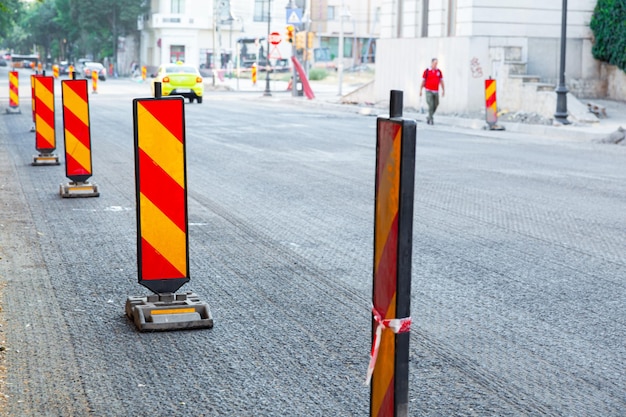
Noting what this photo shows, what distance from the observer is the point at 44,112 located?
47.1 ft

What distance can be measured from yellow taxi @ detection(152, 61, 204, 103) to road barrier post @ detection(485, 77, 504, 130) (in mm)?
14925

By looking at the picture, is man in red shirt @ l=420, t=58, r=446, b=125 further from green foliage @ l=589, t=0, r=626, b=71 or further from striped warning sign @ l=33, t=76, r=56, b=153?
striped warning sign @ l=33, t=76, r=56, b=153

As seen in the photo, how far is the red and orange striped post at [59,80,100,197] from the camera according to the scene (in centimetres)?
1148

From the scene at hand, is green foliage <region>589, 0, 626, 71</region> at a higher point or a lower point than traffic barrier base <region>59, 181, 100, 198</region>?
higher

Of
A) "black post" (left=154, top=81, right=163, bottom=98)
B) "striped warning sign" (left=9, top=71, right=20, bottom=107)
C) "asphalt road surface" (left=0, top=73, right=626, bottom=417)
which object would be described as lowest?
"asphalt road surface" (left=0, top=73, right=626, bottom=417)

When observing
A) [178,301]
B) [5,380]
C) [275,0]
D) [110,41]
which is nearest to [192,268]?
[178,301]

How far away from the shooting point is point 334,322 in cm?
648

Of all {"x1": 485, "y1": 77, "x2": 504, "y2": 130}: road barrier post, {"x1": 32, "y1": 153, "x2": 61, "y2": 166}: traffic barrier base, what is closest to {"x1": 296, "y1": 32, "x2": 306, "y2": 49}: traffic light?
{"x1": 485, "y1": 77, "x2": 504, "y2": 130}: road barrier post

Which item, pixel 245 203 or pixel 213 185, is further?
pixel 213 185

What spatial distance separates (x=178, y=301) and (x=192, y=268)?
1.64 m

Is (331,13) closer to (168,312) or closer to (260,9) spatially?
(260,9)

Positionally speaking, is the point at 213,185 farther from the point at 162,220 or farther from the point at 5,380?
the point at 5,380

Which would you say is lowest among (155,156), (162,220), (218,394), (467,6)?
(218,394)

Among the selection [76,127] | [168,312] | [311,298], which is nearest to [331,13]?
[76,127]
